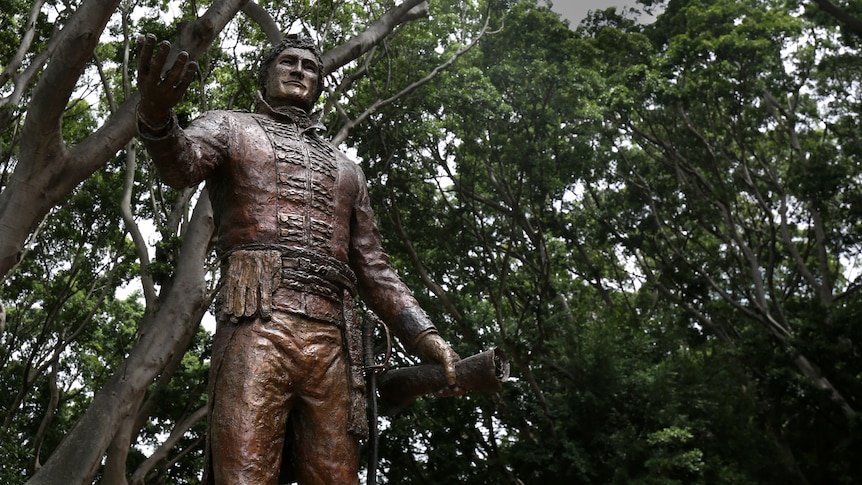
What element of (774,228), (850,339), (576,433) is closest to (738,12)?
(774,228)

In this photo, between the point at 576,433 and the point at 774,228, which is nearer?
the point at 576,433

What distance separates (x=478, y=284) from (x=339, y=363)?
34.5 feet

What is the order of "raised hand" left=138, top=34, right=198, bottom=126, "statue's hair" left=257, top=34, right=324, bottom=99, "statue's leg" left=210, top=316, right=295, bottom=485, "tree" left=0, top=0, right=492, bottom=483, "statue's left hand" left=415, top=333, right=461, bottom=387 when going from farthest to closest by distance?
1. "tree" left=0, top=0, right=492, bottom=483
2. "statue's hair" left=257, top=34, right=324, bottom=99
3. "statue's left hand" left=415, top=333, right=461, bottom=387
4. "statue's leg" left=210, top=316, right=295, bottom=485
5. "raised hand" left=138, top=34, right=198, bottom=126

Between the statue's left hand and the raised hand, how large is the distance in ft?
4.73

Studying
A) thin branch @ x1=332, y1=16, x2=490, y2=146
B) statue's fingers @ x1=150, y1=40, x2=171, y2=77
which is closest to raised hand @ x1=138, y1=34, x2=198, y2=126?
statue's fingers @ x1=150, y1=40, x2=171, y2=77

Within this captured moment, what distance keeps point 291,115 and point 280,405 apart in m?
1.39

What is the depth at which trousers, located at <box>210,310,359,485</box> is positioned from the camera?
3.71 metres

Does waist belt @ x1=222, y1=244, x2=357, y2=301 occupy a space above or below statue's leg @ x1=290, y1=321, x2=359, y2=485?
above

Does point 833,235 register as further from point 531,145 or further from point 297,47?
point 297,47

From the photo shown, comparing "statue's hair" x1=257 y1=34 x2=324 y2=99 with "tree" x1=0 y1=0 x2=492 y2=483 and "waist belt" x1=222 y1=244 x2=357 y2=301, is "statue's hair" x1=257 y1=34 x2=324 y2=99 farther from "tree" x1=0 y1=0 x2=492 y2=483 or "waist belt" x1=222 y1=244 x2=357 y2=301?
"tree" x1=0 y1=0 x2=492 y2=483

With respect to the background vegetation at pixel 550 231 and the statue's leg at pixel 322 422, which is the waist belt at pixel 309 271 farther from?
the background vegetation at pixel 550 231

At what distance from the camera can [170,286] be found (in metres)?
9.23

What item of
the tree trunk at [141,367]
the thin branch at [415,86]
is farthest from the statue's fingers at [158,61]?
the thin branch at [415,86]

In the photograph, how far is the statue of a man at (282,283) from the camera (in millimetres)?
3717
